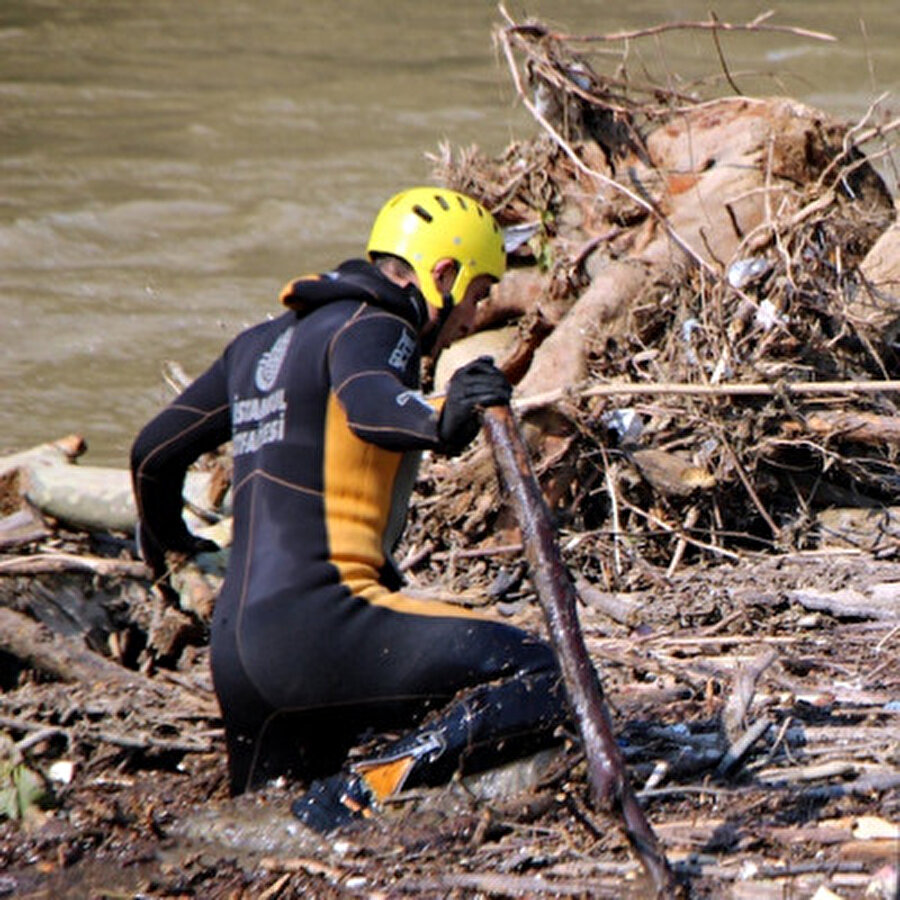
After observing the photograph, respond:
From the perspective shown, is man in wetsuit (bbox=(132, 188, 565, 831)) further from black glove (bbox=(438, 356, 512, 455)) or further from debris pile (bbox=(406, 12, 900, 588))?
debris pile (bbox=(406, 12, 900, 588))

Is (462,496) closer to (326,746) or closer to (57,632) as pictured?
(57,632)

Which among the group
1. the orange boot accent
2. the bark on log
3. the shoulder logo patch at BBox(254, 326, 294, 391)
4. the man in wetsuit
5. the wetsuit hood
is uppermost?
the wetsuit hood

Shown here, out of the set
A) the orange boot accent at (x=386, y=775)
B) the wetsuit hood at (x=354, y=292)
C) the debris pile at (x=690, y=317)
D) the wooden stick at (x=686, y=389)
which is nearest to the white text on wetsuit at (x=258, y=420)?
the wetsuit hood at (x=354, y=292)

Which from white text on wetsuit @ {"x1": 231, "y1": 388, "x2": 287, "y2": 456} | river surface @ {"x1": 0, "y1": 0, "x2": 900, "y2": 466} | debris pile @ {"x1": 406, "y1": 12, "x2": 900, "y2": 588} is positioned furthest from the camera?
river surface @ {"x1": 0, "y1": 0, "x2": 900, "y2": 466}

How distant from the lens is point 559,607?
4121 millimetres

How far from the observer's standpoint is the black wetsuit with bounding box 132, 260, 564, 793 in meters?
4.46

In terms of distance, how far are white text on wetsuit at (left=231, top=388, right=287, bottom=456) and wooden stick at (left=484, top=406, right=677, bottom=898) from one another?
2.28 ft

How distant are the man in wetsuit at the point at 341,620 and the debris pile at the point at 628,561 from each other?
125 millimetres

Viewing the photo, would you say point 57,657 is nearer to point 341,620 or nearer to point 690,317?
point 341,620

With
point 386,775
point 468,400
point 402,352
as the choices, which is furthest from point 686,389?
point 386,775

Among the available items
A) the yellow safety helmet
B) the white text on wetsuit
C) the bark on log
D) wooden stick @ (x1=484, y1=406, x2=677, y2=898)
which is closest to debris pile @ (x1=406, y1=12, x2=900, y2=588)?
the yellow safety helmet

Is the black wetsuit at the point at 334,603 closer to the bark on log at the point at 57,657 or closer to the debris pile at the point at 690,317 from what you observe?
the bark on log at the point at 57,657

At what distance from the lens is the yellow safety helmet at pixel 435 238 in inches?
190

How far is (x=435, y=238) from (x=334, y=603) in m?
1.02
